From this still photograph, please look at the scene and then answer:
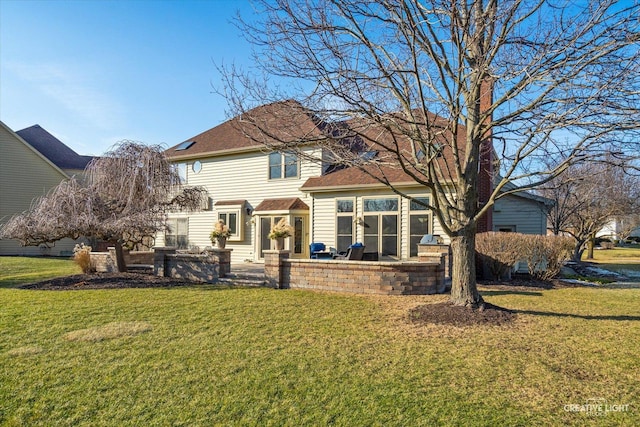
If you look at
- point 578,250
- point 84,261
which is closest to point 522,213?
point 578,250

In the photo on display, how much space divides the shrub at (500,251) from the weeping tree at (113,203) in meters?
9.36

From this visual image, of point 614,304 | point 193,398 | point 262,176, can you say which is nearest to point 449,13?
point 193,398

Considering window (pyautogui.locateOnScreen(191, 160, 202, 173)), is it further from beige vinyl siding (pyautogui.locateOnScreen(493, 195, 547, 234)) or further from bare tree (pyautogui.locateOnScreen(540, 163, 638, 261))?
bare tree (pyautogui.locateOnScreen(540, 163, 638, 261))

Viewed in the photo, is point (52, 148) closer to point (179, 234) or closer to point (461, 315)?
point (179, 234)

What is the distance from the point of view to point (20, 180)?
22547mm

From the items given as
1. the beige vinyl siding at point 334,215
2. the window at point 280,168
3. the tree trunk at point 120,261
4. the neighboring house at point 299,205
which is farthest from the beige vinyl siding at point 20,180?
the beige vinyl siding at point 334,215

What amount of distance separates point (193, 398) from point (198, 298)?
5.21 metres

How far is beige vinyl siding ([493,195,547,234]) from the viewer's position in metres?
15.1

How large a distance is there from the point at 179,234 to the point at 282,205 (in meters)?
6.87

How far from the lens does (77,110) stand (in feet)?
43.9

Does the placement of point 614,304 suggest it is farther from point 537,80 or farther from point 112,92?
point 112,92

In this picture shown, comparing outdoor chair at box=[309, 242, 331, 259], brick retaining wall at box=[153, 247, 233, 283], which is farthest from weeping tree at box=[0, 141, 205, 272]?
outdoor chair at box=[309, 242, 331, 259]

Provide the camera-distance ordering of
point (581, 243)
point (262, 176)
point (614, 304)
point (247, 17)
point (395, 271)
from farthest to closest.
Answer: point (581, 243)
point (262, 176)
point (395, 271)
point (614, 304)
point (247, 17)

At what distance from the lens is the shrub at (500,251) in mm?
11289
